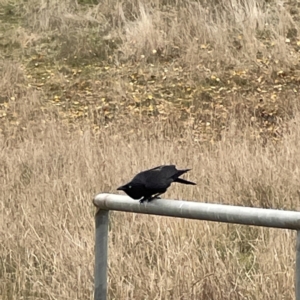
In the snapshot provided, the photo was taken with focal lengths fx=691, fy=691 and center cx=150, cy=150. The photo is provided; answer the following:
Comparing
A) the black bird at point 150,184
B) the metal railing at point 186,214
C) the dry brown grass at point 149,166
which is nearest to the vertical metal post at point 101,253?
the metal railing at point 186,214

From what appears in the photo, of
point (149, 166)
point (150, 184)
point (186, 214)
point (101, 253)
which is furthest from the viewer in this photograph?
point (149, 166)

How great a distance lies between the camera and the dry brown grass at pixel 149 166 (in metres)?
3.38

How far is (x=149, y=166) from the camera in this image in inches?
210

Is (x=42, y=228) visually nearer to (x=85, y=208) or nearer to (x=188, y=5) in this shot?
(x=85, y=208)

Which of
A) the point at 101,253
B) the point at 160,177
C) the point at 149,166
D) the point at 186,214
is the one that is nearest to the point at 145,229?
the point at 149,166

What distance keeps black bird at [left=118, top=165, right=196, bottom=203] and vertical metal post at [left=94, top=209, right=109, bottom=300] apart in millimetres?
144

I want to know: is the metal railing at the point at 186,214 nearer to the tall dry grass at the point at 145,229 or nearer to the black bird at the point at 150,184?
the black bird at the point at 150,184

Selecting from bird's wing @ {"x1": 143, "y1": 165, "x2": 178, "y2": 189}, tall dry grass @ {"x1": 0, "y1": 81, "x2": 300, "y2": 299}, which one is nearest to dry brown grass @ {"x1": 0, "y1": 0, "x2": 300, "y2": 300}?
tall dry grass @ {"x1": 0, "y1": 81, "x2": 300, "y2": 299}

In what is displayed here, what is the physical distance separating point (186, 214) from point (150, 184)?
0.65ft

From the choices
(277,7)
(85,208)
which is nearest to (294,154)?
(85,208)

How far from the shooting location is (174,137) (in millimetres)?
7020

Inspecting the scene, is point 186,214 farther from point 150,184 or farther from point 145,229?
point 145,229

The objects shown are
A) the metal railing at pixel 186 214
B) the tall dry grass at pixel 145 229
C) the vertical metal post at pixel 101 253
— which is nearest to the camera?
the metal railing at pixel 186 214

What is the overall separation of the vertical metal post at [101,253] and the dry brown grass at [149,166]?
0.88m
